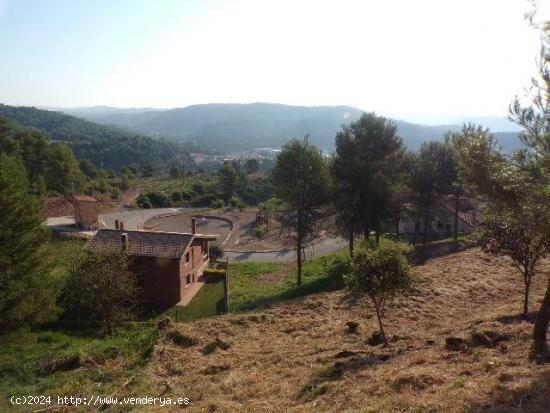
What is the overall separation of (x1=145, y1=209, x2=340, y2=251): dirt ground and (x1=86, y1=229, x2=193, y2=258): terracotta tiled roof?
17.4 meters

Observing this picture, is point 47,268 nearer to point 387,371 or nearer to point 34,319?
point 34,319

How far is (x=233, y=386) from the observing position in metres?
12.6

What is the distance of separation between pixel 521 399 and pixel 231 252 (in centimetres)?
3896

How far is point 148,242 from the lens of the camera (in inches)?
1122

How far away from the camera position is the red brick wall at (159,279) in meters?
27.6

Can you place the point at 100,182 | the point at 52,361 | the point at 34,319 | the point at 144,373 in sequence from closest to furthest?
the point at 144,373 → the point at 52,361 → the point at 34,319 → the point at 100,182

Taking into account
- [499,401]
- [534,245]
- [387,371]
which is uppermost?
[534,245]

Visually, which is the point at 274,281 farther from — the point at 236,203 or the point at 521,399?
the point at 236,203

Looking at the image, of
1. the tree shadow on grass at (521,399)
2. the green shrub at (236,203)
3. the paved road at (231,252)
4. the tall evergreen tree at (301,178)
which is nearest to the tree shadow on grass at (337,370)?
the tree shadow on grass at (521,399)

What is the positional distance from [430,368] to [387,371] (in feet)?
3.72

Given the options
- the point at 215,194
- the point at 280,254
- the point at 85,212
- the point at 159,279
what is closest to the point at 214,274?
the point at 159,279

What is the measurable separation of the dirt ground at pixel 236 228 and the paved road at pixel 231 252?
132cm

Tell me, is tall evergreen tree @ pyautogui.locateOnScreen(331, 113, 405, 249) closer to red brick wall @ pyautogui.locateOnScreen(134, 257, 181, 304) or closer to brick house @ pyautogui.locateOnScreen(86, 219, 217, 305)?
brick house @ pyautogui.locateOnScreen(86, 219, 217, 305)

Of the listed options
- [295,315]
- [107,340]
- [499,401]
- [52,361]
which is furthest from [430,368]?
[107,340]
